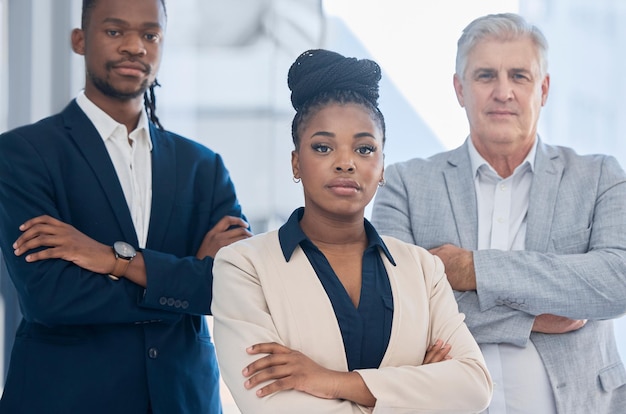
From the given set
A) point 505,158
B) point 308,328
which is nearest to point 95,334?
point 308,328

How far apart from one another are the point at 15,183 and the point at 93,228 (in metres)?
0.23

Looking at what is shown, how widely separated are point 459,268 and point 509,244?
0.23 meters

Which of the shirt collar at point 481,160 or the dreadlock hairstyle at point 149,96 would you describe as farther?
the shirt collar at point 481,160

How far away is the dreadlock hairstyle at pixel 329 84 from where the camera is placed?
76.1 inches

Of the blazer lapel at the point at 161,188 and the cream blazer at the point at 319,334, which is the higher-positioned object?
the blazer lapel at the point at 161,188

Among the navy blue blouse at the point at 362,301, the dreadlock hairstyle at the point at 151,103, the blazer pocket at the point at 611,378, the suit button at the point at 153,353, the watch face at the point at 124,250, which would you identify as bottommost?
the blazer pocket at the point at 611,378

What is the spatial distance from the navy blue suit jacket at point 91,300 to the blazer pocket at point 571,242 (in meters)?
0.96

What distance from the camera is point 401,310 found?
6.07ft

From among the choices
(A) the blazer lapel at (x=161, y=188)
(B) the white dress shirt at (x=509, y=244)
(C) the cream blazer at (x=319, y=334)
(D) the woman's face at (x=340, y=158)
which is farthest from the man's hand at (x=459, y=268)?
(A) the blazer lapel at (x=161, y=188)

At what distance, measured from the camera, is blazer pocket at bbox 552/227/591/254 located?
2.29m

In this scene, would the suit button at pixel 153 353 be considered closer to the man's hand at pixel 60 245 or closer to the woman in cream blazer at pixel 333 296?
the man's hand at pixel 60 245

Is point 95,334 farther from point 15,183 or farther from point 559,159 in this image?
point 559,159

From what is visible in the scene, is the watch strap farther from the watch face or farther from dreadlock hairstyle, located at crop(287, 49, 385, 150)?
dreadlock hairstyle, located at crop(287, 49, 385, 150)

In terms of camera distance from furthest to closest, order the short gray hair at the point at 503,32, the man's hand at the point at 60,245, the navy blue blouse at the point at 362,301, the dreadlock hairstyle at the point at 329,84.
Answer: the short gray hair at the point at 503,32, the man's hand at the point at 60,245, the dreadlock hairstyle at the point at 329,84, the navy blue blouse at the point at 362,301
